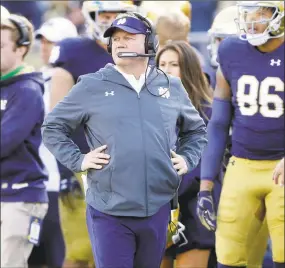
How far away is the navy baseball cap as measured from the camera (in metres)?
4.91

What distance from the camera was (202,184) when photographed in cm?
595

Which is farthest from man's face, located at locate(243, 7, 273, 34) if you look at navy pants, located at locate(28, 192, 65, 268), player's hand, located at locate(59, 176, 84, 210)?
navy pants, located at locate(28, 192, 65, 268)

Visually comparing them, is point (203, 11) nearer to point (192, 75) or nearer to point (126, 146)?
point (192, 75)

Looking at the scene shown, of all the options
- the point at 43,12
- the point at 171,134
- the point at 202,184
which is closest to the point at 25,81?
the point at 202,184

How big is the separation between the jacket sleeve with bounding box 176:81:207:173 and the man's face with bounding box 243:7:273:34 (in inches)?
30.1

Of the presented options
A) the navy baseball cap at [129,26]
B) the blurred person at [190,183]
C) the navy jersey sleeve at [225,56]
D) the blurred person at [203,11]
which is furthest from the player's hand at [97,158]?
the blurred person at [203,11]

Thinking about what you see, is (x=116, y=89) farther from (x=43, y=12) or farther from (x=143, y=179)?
(x=43, y=12)

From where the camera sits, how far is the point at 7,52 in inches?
258

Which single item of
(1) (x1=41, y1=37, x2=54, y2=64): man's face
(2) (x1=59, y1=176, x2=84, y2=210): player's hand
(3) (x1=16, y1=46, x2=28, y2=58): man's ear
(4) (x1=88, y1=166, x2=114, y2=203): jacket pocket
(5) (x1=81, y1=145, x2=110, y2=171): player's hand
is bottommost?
(2) (x1=59, y1=176, x2=84, y2=210): player's hand

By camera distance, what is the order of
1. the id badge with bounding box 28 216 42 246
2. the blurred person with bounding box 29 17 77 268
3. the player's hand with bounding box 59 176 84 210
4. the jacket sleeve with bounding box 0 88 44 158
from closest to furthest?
the jacket sleeve with bounding box 0 88 44 158 → the id badge with bounding box 28 216 42 246 → the player's hand with bounding box 59 176 84 210 → the blurred person with bounding box 29 17 77 268

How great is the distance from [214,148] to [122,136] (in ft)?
4.14

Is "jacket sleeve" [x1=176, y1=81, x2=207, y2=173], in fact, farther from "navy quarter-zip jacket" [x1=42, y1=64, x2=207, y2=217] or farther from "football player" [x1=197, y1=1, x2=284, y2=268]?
"football player" [x1=197, y1=1, x2=284, y2=268]

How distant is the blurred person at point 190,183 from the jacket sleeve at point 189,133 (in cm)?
105

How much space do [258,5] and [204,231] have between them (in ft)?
4.69
